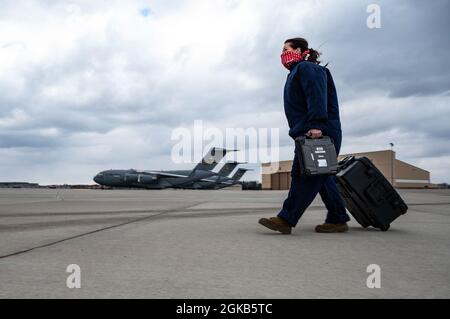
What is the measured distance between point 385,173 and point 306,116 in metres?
64.7

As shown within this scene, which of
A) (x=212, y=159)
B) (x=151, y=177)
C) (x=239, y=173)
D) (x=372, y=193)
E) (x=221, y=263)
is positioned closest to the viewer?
(x=221, y=263)

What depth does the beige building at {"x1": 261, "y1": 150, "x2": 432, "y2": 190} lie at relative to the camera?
65.2 metres

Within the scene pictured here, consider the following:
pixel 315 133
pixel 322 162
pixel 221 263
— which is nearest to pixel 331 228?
pixel 322 162

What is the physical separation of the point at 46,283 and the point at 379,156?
68561 mm

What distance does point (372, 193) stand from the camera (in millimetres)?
4203

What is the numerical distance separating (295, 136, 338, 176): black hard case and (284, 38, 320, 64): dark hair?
878mm

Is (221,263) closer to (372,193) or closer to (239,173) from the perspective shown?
(372,193)

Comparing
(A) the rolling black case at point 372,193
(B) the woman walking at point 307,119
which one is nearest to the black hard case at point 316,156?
(B) the woman walking at point 307,119

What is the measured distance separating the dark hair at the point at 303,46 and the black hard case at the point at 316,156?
88cm

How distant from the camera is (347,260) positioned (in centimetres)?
249

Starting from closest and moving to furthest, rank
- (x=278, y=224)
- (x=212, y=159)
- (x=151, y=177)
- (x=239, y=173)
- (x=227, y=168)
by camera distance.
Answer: (x=278, y=224), (x=151, y=177), (x=212, y=159), (x=227, y=168), (x=239, y=173)

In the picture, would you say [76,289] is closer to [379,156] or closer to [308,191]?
[308,191]

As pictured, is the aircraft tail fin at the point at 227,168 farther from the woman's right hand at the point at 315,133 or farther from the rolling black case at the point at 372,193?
the woman's right hand at the point at 315,133

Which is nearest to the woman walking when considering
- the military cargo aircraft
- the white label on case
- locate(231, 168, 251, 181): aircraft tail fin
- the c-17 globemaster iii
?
the white label on case
